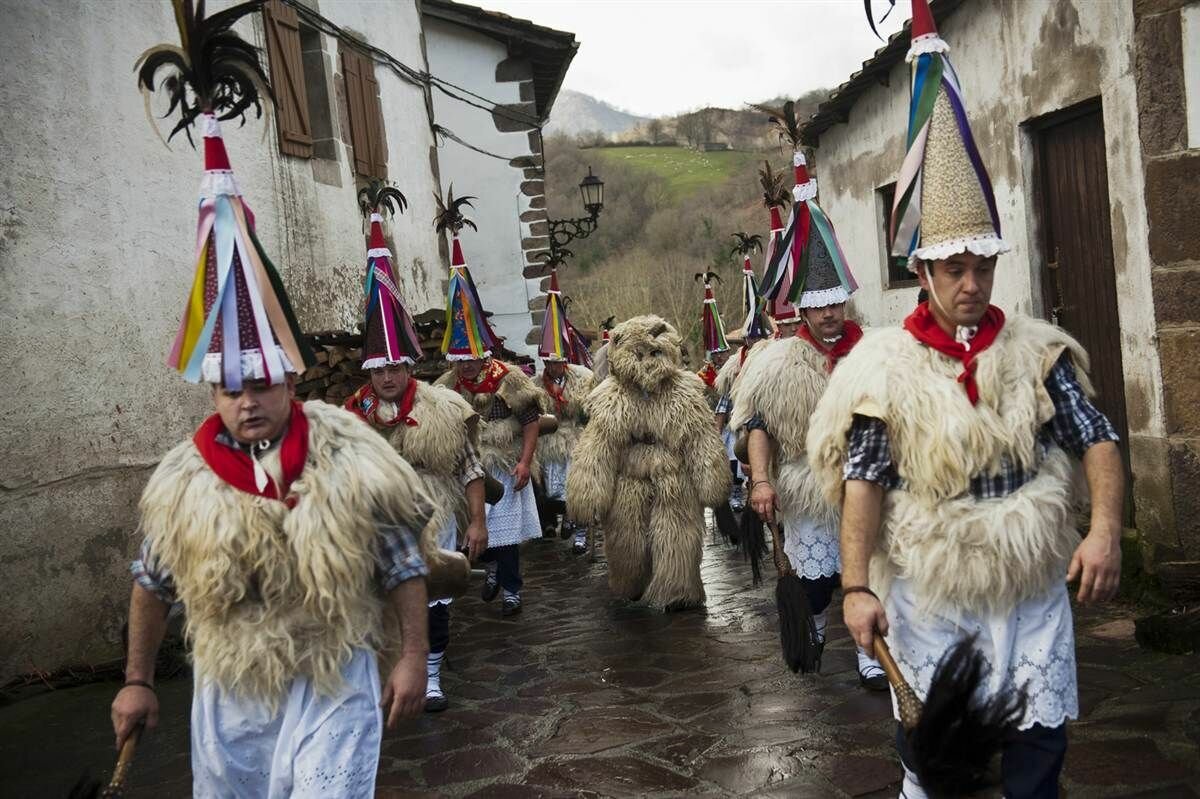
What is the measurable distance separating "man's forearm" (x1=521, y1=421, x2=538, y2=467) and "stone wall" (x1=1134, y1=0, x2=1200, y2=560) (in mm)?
4369

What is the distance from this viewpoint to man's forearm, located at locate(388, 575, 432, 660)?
3408 millimetres

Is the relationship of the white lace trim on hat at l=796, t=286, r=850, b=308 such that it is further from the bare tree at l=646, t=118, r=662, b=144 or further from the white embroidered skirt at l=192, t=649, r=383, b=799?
the bare tree at l=646, t=118, r=662, b=144

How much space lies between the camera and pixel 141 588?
11.3ft

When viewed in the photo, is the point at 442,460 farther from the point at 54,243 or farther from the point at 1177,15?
the point at 1177,15

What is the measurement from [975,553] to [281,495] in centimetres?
201

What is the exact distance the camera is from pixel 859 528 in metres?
3.41

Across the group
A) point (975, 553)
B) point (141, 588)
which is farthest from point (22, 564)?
point (975, 553)

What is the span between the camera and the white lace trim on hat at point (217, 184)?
3.54 metres

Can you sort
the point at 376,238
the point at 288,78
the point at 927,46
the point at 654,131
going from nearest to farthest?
the point at 927,46 → the point at 376,238 → the point at 288,78 → the point at 654,131

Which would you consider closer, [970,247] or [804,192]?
[970,247]

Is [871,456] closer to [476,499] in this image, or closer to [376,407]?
[476,499]

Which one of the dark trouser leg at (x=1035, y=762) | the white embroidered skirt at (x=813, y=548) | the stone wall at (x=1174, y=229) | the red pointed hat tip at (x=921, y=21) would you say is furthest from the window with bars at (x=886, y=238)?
the dark trouser leg at (x=1035, y=762)

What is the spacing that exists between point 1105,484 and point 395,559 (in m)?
2.07

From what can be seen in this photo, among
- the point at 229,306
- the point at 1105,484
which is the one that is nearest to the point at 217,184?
the point at 229,306
